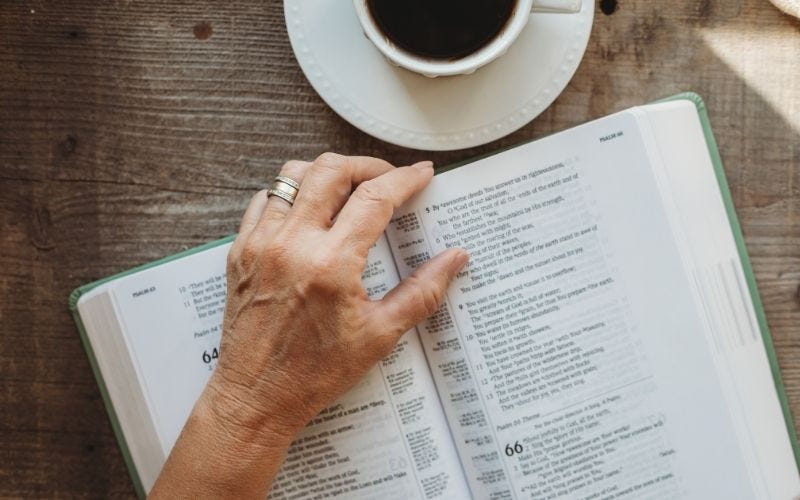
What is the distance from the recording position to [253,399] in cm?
67

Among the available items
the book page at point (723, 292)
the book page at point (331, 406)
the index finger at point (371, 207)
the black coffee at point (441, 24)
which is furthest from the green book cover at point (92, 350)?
the book page at point (723, 292)

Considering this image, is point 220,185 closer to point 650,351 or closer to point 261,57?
point 261,57

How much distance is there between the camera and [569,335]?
712 mm

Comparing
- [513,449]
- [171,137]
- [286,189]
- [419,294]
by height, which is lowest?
[513,449]

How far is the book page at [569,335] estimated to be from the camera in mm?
704

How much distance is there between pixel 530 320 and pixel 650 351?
0.37 feet

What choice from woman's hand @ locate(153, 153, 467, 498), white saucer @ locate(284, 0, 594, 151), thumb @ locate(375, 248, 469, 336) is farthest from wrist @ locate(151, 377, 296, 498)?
white saucer @ locate(284, 0, 594, 151)

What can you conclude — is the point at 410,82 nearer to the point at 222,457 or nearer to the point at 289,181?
the point at 289,181

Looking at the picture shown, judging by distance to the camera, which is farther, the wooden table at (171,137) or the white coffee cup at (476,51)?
the wooden table at (171,137)

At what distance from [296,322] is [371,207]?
12 centimetres

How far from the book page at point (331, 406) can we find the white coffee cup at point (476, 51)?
0.17 m

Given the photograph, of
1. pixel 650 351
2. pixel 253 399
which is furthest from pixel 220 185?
pixel 650 351

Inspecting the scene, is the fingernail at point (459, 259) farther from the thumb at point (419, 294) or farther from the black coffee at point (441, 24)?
the black coffee at point (441, 24)

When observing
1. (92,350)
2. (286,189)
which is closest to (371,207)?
(286,189)
